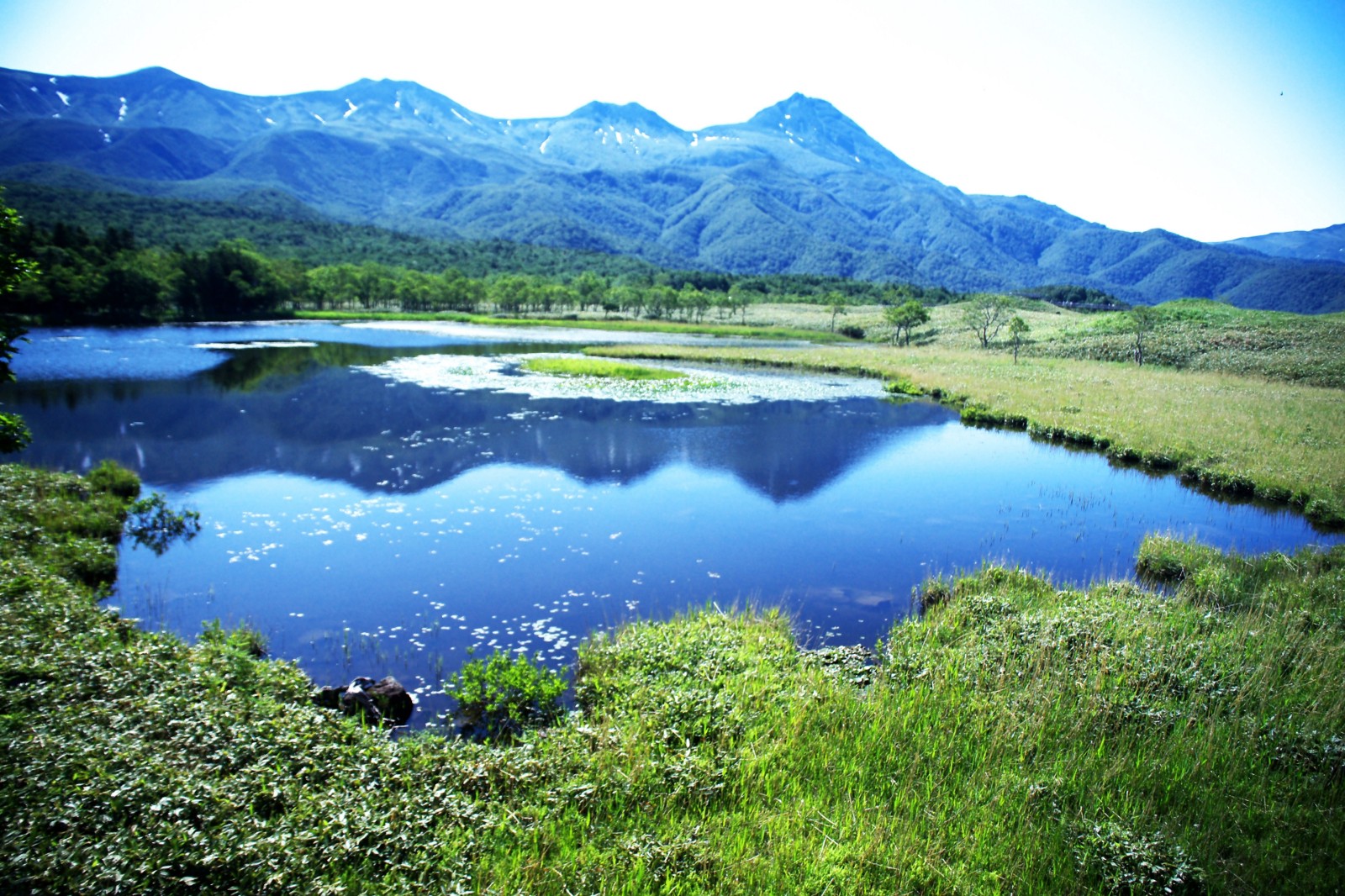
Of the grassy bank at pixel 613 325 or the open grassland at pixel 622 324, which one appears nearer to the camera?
the grassy bank at pixel 613 325

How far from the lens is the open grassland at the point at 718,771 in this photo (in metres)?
6.87

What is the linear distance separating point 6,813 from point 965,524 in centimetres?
2455

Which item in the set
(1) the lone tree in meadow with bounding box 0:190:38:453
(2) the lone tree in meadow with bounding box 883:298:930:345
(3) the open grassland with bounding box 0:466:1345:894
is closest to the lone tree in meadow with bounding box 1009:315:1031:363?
(2) the lone tree in meadow with bounding box 883:298:930:345

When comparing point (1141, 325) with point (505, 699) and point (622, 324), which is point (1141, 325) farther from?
point (505, 699)

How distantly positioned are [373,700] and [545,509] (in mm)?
12916

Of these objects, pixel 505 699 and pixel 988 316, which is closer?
pixel 505 699

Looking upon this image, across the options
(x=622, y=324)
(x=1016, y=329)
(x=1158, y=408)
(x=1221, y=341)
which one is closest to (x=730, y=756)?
(x=1158, y=408)

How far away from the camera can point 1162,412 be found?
137ft

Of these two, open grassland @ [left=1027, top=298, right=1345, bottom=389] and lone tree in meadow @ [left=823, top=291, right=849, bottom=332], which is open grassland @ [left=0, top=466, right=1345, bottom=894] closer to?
open grassland @ [left=1027, top=298, right=1345, bottom=389]

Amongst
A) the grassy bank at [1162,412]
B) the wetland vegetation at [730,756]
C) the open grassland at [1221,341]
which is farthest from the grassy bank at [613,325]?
the wetland vegetation at [730,756]

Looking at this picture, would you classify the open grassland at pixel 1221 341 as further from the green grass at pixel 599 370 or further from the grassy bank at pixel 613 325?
the green grass at pixel 599 370

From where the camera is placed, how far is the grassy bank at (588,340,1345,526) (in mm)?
28250

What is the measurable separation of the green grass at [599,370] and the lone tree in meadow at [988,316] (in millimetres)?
57497

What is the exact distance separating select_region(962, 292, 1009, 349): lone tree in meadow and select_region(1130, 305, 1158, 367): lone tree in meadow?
16.7 metres
